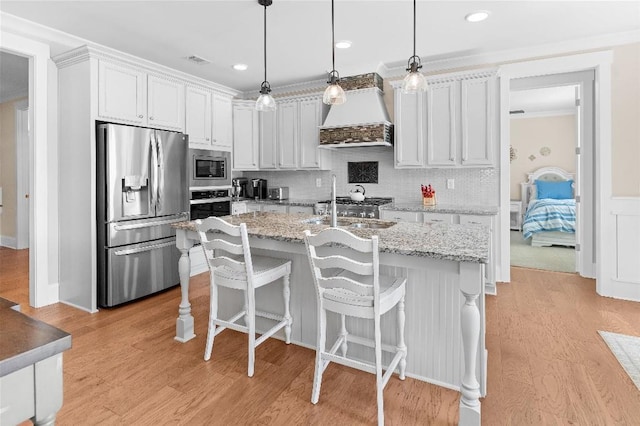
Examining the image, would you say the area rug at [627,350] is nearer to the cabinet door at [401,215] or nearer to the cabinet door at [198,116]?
the cabinet door at [401,215]

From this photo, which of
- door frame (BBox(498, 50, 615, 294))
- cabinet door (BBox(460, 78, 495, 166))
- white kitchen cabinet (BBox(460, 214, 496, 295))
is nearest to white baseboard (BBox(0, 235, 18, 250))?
white kitchen cabinet (BBox(460, 214, 496, 295))

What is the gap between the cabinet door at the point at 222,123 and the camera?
190 inches

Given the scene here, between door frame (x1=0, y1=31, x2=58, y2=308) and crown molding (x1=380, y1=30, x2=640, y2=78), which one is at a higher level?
crown molding (x1=380, y1=30, x2=640, y2=78)

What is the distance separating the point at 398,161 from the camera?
Answer: 442cm

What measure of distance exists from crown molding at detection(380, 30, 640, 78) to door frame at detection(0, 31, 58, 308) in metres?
3.76

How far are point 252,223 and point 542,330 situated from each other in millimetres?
2449

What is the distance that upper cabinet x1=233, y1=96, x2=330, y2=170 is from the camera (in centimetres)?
500

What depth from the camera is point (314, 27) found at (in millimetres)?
3328

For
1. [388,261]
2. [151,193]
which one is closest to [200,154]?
[151,193]

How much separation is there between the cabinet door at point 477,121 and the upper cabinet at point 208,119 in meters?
3.04

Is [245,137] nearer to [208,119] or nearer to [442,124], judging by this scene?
[208,119]

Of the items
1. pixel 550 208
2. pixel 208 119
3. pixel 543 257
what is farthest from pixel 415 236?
pixel 550 208

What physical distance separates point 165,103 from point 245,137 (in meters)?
1.41

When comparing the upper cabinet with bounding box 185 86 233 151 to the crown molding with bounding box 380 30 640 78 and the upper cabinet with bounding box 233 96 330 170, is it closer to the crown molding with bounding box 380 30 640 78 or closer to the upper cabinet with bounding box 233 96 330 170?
the upper cabinet with bounding box 233 96 330 170
